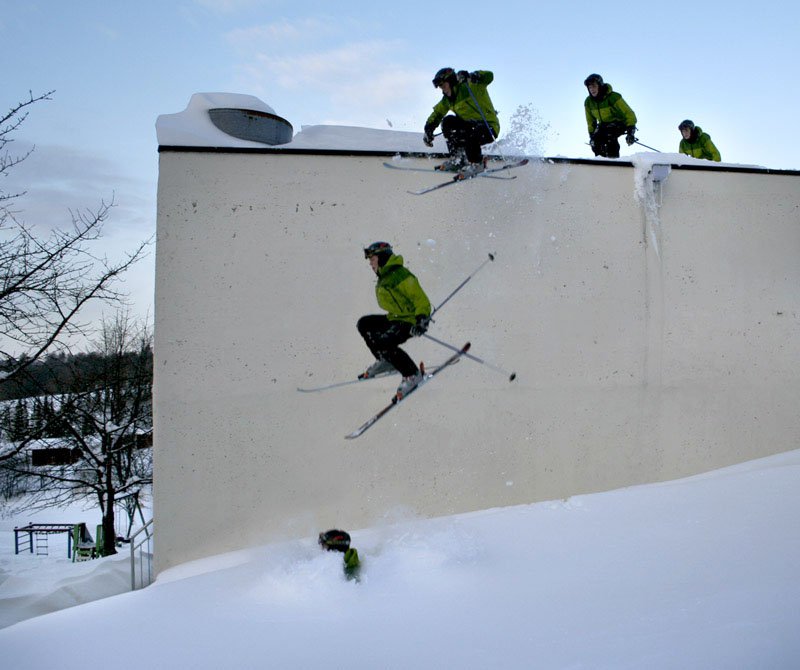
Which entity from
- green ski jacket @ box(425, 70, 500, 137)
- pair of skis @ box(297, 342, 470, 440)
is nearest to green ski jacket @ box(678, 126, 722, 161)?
green ski jacket @ box(425, 70, 500, 137)

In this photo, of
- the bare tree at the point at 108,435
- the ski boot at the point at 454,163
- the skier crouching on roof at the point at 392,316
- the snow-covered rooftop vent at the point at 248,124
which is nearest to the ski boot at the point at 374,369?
the skier crouching on roof at the point at 392,316

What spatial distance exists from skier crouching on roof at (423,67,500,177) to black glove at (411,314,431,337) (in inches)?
52.0

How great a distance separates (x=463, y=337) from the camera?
4633mm

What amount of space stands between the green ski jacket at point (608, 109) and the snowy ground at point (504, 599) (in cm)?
388

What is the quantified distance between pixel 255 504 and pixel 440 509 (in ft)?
4.94

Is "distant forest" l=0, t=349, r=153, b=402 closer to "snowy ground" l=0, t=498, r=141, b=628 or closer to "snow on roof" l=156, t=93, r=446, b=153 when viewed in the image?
"snowy ground" l=0, t=498, r=141, b=628

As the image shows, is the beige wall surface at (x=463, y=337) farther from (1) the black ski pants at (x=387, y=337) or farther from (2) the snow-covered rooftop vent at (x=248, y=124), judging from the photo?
(2) the snow-covered rooftop vent at (x=248, y=124)

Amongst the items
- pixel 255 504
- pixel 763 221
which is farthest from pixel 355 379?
pixel 763 221

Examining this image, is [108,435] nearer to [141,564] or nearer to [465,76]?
[141,564]

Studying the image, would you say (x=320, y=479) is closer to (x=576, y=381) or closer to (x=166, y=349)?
(x=166, y=349)

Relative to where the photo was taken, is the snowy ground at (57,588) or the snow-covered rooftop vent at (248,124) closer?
the snow-covered rooftop vent at (248,124)

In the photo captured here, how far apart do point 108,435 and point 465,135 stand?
1100 centimetres

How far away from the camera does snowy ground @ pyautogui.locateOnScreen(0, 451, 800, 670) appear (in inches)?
104

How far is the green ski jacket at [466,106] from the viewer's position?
15.5 ft
